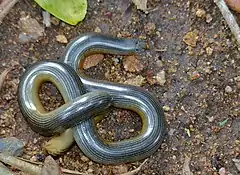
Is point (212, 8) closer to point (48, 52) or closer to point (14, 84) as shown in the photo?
point (48, 52)

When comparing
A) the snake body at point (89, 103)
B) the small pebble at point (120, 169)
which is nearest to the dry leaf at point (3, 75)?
the snake body at point (89, 103)

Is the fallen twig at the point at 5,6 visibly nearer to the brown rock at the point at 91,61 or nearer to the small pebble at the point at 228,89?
the brown rock at the point at 91,61

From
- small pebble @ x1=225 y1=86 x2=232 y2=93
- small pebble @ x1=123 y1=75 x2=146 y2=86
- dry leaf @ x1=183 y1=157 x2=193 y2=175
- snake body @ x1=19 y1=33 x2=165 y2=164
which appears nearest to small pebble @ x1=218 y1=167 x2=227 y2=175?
dry leaf @ x1=183 y1=157 x2=193 y2=175

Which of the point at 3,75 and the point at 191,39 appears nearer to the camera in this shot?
the point at 3,75

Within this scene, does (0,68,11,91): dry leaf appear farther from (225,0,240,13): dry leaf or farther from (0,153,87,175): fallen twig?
(225,0,240,13): dry leaf

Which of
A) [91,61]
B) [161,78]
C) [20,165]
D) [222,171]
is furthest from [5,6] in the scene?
[222,171]

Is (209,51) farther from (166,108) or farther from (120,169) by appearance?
(120,169)

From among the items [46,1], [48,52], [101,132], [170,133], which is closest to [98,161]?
[101,132]

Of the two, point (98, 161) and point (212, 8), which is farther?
point (212, 8)
